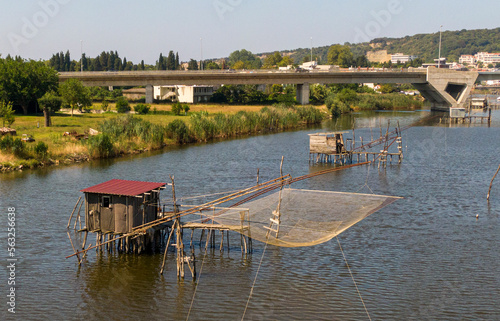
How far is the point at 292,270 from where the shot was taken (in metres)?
27.7

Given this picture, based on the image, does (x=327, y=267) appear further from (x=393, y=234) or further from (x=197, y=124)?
(x=197, y=124)

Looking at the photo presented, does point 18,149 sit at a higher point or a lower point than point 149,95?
lower

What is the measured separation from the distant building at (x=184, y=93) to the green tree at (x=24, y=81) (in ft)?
121

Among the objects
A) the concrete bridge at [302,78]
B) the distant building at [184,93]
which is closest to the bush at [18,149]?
the concrete bridge at [302,78]

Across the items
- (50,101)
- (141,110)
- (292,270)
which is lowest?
(292,270)

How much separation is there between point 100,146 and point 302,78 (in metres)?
69.0

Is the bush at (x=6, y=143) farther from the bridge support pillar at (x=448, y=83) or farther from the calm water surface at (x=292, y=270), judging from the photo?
the bridge support pillar at (x=448, y=83)

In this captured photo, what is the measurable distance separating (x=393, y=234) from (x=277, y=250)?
766 centimetres

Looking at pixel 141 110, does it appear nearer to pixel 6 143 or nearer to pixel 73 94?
pixel 73 94

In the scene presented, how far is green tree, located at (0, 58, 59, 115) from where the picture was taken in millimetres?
83250

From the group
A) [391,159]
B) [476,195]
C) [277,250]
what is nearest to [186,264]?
[277,250]

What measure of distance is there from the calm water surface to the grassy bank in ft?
20.5

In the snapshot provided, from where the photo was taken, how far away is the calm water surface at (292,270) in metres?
23.8

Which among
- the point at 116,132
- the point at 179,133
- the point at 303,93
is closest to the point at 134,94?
the point at 303,93
